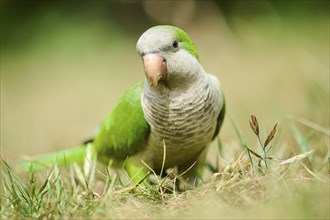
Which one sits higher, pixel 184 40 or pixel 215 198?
pixel 184 40

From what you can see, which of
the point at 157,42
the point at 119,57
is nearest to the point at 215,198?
the point at 157,42

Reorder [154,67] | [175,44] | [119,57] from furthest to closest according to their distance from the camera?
[119,57]
[175,44]
[154,67]

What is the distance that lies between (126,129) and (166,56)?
53 centimetres

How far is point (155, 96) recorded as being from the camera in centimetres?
285

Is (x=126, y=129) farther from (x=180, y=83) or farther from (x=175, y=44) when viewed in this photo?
(x=175, y=44)

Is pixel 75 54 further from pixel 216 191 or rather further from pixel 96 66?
pixel 216 191

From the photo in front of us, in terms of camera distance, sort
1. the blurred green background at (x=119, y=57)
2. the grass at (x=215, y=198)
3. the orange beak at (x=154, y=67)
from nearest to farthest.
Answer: the grass at (x=215, y=198) → the orange beak at (x=154, y=67) → the blurred green background at (x=119, y=57)

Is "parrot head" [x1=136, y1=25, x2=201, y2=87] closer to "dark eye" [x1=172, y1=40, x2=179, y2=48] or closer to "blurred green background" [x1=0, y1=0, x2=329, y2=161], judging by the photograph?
"dark eye" [x1=172, y1=40, x2=179, y2=48]

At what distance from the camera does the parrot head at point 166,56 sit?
8.63 feet

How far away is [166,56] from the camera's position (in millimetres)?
2693

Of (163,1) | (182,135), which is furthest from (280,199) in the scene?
(163,1)

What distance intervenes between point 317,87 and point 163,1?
4.38 metres

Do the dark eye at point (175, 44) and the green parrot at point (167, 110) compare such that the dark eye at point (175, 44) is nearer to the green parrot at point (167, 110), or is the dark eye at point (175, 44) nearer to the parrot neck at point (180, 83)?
the green parrot at point (167, 110)

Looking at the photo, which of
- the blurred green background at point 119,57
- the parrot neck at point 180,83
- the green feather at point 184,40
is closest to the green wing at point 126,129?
the parrot neck at point 180,83
